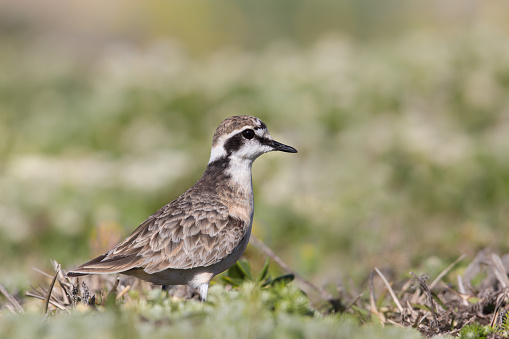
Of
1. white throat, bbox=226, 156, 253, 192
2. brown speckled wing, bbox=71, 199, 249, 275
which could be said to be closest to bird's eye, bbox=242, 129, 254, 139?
white throat, bbox=226, 156, 253, 192

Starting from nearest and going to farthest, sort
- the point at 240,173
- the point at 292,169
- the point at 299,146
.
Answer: the point at 240,173 < the point at 292,169 < the point at 299,146

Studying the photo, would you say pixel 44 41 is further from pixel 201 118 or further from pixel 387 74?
pixel 387 74

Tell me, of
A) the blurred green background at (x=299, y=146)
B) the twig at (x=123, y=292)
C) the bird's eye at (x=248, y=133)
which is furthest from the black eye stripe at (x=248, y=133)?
the twig at (x=123, y=292)

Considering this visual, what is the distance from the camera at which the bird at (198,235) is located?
17.9ft

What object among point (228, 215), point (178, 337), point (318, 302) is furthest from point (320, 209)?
point (178, 337)

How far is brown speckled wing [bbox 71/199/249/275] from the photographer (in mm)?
5426

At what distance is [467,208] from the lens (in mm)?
10469

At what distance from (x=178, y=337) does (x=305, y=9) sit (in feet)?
75.8

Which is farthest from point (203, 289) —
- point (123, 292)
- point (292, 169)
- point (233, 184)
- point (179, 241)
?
point (292, 169)

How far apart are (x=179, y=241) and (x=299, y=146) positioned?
267 inches

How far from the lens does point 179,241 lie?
5.61 metres

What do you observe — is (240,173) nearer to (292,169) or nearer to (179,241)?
(179,241)

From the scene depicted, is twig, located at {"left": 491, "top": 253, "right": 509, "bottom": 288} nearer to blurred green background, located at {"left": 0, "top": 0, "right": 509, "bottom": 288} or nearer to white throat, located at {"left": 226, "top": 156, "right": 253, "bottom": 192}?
blurred green background, located at {"left": 0, "top": 0, "right": 509, "bottom": 288}

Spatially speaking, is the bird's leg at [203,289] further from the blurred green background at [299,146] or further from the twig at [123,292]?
the blurred green background at [299,146]
